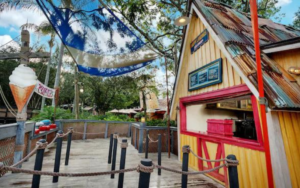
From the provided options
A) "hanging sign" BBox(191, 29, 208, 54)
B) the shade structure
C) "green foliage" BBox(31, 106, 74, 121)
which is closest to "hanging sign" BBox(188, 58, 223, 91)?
"hanging sign" BBox(191, 29, 208, 54)

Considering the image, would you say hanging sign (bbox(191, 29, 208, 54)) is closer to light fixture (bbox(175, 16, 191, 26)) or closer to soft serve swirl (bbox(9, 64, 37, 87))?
light fixture (bbox(175, 16, 191, 26))

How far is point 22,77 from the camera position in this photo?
376 cm

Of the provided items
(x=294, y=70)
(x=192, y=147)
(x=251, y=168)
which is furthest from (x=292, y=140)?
(x=192, y=147)

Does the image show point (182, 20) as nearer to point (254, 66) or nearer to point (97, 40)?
point (254, 66)

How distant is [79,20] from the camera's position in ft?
13.5

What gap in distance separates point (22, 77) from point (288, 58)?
615cm

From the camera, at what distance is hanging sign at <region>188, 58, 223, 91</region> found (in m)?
3.81

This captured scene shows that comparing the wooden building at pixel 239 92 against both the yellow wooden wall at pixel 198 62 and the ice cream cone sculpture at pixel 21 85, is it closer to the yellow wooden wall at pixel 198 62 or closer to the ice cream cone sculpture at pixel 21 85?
the yellow wooden wall at pixel 198 62

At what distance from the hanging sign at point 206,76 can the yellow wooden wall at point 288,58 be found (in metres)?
1.12

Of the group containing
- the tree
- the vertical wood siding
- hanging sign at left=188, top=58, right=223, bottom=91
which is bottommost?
the vertical wood siding

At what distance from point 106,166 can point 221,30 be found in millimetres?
5029

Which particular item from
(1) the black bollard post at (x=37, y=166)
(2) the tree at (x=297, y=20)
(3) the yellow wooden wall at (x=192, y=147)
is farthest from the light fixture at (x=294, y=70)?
(2) the tree at (x=297, y=20)

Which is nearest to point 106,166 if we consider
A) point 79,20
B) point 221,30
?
point 79,20

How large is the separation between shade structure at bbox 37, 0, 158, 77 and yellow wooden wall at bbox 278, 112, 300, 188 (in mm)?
3765
